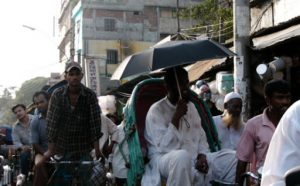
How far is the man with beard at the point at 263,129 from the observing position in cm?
485

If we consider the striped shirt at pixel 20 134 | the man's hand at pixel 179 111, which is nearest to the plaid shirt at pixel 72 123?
the man's hand at pixel 179 111

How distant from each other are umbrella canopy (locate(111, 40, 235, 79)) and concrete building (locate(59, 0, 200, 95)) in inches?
1455

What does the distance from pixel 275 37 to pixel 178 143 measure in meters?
4.50

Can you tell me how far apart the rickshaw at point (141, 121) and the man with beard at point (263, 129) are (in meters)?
1.09

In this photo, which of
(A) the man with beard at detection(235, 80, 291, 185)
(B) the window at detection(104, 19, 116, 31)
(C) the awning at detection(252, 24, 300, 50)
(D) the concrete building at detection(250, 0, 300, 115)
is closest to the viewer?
(A) the man with beard at detection(235, 80, 291, 185)

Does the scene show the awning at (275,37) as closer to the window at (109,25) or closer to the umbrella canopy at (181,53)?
the umbrella canopy at (181,53)

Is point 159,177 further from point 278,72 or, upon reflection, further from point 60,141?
point 278,72

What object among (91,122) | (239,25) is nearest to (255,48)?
(239,25)

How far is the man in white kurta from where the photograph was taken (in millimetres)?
2248

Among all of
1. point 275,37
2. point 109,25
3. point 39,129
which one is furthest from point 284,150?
point 109,25

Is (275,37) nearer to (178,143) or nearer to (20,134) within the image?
(178,143)

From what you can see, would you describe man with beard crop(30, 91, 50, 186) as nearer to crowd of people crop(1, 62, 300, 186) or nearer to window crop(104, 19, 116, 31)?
crowd of people crop(1, 62, 300, 186)

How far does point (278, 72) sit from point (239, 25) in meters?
1.04

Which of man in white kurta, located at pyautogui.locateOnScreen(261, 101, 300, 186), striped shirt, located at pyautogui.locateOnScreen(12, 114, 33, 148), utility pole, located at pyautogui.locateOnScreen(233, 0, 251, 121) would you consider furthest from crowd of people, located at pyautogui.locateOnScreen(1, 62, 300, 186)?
striped shirt, located at pyautogui.locateOnScreen(12, 114, 33, 148)
